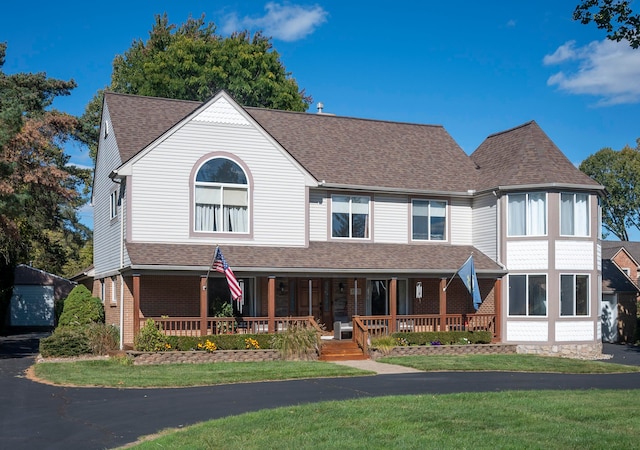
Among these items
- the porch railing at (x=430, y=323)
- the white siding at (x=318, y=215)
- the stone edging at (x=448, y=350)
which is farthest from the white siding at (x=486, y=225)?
the white siding at (x=318, y=215)

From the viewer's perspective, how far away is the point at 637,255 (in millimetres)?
58938

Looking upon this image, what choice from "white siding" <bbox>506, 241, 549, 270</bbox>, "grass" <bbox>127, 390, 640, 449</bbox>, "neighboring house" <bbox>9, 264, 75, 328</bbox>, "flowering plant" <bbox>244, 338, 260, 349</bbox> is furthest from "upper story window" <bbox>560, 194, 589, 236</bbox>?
"neighboring house" <bbox>9, 264, 75, 328</bbox>

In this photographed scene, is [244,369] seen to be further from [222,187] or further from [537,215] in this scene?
[537,215]

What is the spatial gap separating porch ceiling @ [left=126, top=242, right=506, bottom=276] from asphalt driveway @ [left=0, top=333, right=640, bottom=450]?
5691 millimetres

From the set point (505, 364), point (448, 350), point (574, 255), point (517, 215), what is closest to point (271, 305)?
point (448, 350)

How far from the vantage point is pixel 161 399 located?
17625mm

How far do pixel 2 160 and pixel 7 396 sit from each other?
10849 millimetres

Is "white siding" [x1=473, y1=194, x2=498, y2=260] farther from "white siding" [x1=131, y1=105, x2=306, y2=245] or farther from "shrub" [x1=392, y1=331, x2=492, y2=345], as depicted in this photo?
"white siding" [x1=131, y1=105, x2=306, y2=245]

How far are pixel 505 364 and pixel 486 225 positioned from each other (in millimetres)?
8220

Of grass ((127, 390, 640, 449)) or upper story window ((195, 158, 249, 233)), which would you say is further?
upper story window ((195, 158, 249, 233))

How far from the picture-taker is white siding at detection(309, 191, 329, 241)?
31062mm

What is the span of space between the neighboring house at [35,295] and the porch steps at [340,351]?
1033 inches

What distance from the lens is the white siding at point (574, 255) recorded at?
31.0 meters

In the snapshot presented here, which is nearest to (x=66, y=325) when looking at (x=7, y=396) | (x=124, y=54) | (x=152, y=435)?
(x=7, y=396)
